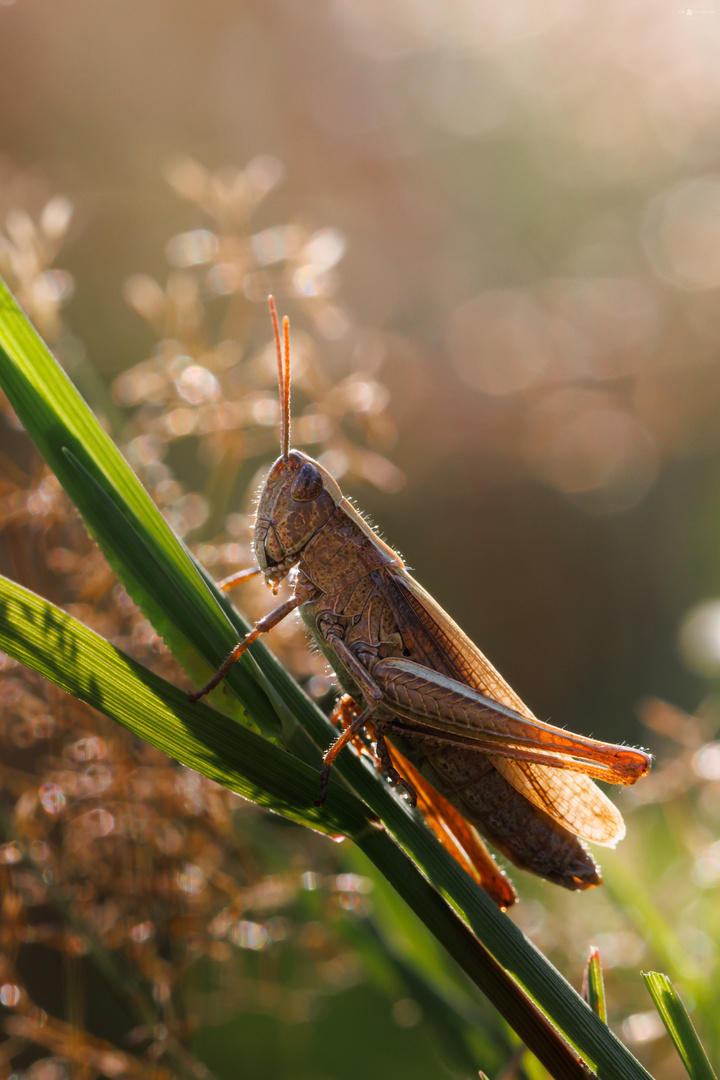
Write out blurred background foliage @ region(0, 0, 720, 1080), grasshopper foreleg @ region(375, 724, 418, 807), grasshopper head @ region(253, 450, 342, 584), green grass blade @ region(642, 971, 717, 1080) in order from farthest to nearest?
grasshopper head @ region(253, 450, 342, 584) → grasshopper foreleg @ region(375, 724, 418, 807) → blurred background foliage @ region(0, 0, 720, 1080) → green grass blade @ region(642, 971, 717, 1080)

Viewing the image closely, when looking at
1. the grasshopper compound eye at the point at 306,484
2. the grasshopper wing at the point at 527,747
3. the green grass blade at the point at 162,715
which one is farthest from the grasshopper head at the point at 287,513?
the green grass blade at the point at 162,715

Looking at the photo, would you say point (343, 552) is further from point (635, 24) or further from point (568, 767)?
point (635, 24)

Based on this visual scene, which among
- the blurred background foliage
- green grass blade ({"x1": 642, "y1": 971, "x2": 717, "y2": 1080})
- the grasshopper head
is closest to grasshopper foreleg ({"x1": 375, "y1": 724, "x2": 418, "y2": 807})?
the blurred background foliage

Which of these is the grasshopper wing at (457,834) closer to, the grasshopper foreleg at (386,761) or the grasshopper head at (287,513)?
the grasshopper foreleg at (386,761)

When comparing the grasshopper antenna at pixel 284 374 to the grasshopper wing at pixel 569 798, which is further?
the grasshopper wing at pixel 569 798

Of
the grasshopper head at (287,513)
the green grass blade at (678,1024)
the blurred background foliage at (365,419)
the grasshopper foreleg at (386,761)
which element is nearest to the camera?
the green grass blade at (678,1024)

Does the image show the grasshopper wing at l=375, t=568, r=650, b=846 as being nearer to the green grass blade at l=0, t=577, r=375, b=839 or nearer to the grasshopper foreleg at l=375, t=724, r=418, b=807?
the grasshopper foreleg at l=375, t=724, r=418, b=807

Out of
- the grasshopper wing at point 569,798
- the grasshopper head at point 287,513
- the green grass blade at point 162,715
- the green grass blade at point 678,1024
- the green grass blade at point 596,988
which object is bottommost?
the green grass blade at point 678,1024

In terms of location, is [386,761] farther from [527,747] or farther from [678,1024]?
[678,1024]
